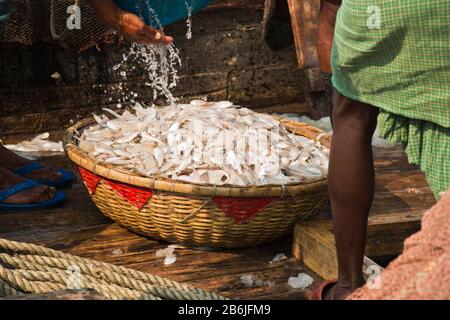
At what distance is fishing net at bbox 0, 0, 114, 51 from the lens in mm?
5770

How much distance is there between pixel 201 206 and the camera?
152 inches

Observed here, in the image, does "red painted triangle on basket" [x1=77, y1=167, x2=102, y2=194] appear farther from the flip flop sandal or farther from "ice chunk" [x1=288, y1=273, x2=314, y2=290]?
the flip flop sandal

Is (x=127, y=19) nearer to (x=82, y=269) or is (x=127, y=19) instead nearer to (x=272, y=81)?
(x=82, y=269)

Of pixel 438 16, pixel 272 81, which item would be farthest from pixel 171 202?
pixel 272 81

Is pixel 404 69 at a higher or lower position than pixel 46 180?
higher

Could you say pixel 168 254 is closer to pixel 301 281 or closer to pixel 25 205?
pixel 301 281

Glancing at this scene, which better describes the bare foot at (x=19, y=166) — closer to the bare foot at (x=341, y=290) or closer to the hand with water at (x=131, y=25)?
the hand with water at (x=131, y=25)

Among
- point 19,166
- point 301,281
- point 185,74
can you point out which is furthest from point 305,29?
point 301,281

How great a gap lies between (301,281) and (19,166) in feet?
6.72

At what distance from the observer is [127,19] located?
13.8 ft

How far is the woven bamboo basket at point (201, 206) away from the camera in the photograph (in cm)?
385

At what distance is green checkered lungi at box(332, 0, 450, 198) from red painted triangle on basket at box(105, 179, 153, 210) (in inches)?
50.2

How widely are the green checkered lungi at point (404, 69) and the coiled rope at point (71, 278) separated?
95 cm
